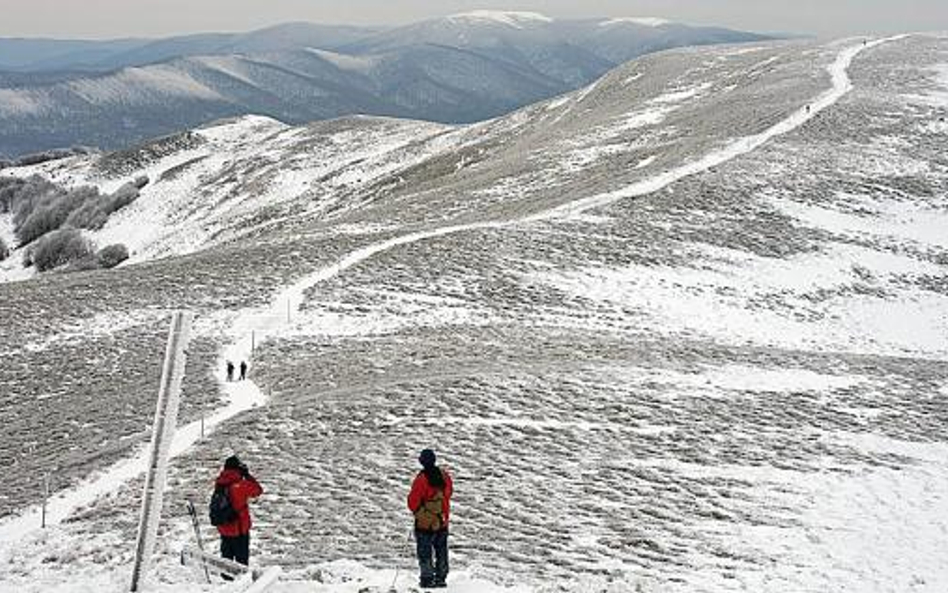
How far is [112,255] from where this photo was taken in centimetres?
8706

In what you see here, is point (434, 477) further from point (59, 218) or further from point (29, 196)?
point (29, 196)

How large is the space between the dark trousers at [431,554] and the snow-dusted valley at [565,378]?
0.44 metres

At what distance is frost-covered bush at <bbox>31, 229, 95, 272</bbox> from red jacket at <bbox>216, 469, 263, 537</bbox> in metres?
79.0

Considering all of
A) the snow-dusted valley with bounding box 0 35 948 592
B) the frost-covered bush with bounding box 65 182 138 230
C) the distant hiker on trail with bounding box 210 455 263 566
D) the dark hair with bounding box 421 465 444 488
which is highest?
the dark hair with bounding box 421 465 444 488

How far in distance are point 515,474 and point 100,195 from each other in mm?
115747

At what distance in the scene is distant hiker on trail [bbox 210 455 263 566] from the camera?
492 inches

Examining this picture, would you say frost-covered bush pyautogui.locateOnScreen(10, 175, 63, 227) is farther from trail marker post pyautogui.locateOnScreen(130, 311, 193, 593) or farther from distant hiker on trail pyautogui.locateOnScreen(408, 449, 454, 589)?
distant hiker on trail pyautogui.locateOnScreen(408, 449, 454, 589)

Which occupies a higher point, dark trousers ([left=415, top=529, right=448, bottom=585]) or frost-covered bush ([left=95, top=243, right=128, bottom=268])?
dark trousers ([left=415, top=529, right=448, bottom=585])

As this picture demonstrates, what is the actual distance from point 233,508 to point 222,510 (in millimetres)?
151

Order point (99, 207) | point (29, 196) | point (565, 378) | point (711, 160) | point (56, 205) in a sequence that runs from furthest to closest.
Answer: point (29, 196) → point (56, 205) → point (99, 207) → point (711, 160) → point (565, 378)

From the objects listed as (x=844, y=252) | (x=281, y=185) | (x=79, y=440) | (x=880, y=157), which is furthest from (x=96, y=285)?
(x=281, y=185)

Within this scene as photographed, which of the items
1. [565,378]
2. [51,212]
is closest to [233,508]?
[565,378]

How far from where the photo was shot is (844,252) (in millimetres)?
39906

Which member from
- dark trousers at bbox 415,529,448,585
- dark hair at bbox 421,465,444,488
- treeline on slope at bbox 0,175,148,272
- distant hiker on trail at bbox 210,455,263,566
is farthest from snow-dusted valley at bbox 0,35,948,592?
treeline on slope at bbox 0,175,148,272
